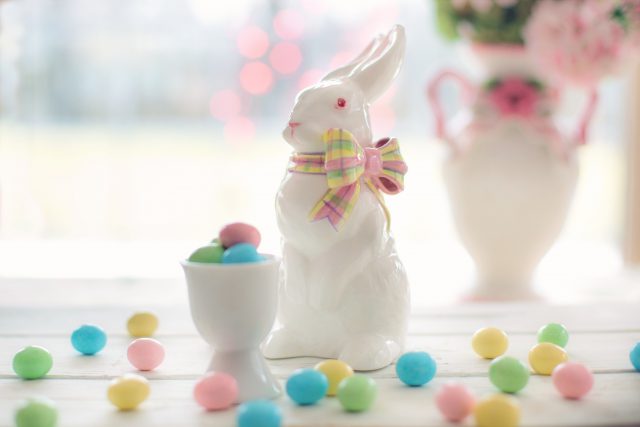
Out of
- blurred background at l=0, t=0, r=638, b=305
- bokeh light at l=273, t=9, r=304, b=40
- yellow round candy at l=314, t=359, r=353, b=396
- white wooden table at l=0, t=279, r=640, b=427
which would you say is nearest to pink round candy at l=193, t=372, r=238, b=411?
white wooden table at l=0, t=279, r=640, b=427

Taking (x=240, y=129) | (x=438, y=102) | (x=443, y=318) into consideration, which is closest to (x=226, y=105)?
(x=240, y=129)

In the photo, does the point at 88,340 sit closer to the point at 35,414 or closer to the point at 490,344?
the point at 35,414

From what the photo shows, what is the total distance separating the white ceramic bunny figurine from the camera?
0.96m

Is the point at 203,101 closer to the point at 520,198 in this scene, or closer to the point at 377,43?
the point at 520,198

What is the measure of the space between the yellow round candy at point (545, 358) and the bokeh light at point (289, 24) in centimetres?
233

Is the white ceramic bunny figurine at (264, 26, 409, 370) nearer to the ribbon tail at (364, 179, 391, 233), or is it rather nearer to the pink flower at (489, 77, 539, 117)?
the ribbon tail at (364, 179, 391, 233)

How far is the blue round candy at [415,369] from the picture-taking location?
891 mm

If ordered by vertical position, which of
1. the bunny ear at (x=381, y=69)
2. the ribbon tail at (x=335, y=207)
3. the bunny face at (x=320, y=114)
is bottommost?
the ribbon tail at (x=335, y=207)

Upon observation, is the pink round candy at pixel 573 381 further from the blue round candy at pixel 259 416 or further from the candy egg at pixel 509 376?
the blue round candy at pixel 259 416

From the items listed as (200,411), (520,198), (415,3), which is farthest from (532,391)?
(415,3)

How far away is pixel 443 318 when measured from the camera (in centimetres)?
128

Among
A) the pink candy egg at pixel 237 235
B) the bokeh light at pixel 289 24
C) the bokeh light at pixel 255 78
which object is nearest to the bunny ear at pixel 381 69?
the pink candy egg at pixel 237 235

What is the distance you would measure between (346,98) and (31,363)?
0.51m

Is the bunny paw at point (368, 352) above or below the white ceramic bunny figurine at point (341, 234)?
below
